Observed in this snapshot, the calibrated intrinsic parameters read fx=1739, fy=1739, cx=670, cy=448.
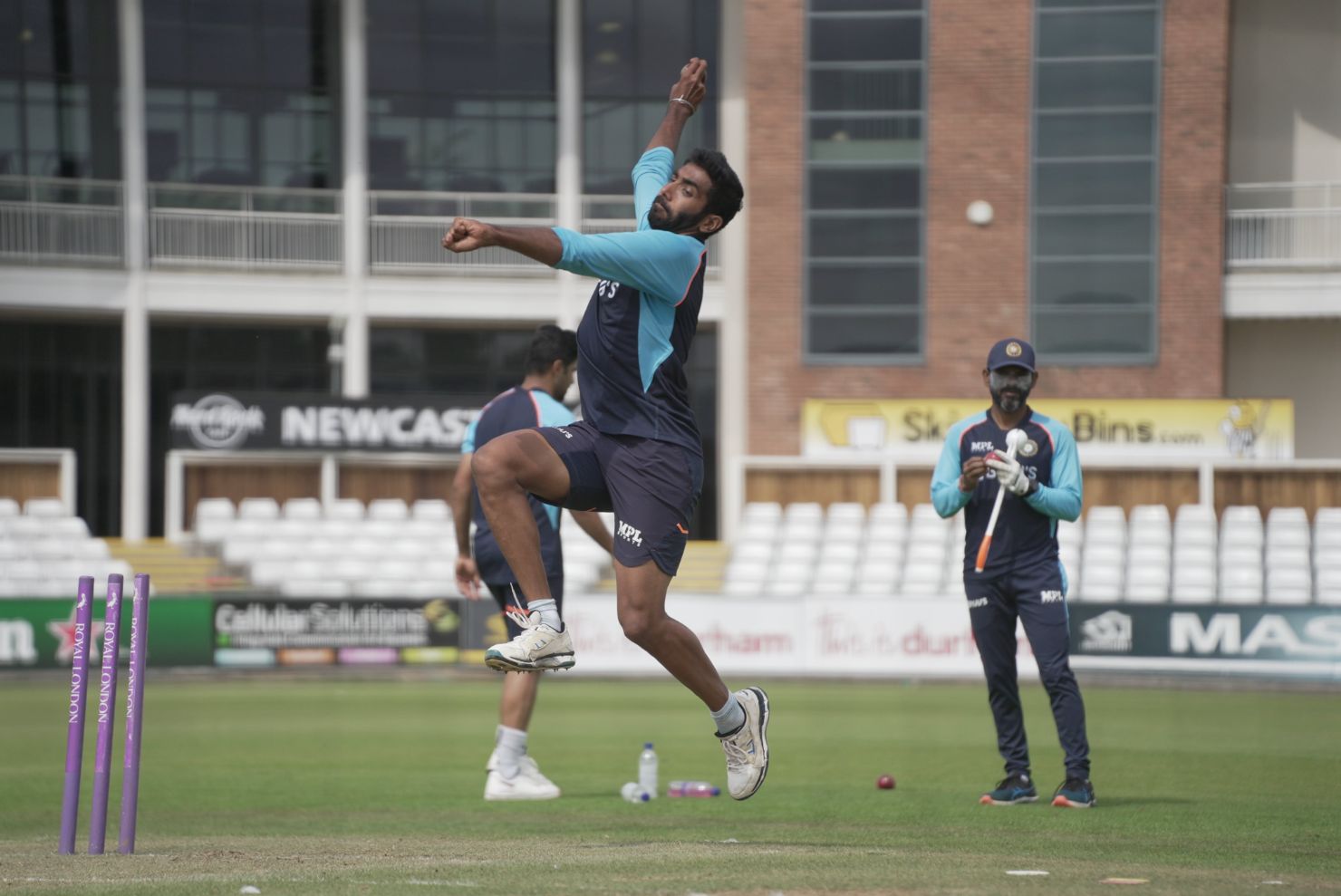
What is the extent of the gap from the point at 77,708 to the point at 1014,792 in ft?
15.1

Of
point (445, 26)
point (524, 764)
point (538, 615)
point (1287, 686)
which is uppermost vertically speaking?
point (445, 26)

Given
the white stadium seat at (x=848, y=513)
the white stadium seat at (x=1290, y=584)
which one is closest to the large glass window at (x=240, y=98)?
the white stadium seat at (x=848, y=513)

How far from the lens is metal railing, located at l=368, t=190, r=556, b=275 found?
103 ft

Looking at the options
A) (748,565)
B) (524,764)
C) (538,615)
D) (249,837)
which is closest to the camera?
(538,615)

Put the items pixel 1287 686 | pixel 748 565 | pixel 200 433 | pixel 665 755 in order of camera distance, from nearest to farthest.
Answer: pixel 665 755, pixel 1287 686, pixel 748 565, pixel 200 433

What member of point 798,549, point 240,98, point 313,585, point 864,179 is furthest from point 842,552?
point 240,98

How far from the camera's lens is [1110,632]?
19.6m

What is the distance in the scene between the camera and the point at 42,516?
26016 millimetres

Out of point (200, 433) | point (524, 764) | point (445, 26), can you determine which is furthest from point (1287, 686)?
point (445, 26)

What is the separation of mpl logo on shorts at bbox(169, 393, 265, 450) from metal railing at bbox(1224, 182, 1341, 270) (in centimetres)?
1672

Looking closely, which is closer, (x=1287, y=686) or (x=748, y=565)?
(x=1287, y=686)

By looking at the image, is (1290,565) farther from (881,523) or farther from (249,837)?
(249,837)

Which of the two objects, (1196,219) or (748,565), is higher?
(1196,219)

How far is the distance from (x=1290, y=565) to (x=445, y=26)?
20.1 m
